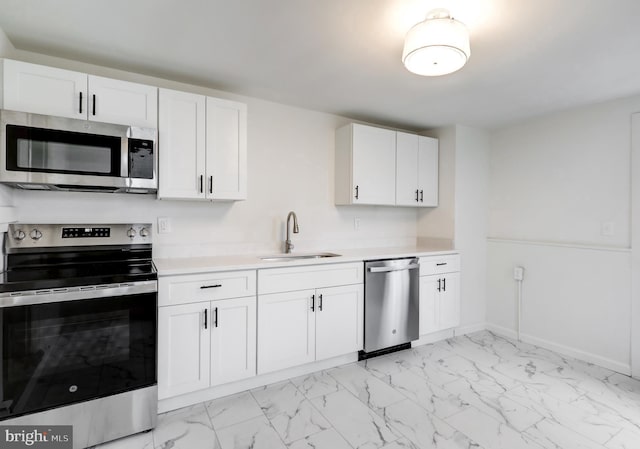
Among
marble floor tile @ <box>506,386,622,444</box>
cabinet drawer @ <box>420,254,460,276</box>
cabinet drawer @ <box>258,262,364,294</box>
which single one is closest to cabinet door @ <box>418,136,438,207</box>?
cabinet drawer @ <box>420,254,460,276</box>

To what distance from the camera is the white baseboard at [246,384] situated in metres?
2.16

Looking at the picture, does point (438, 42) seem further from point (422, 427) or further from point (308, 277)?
point (422, 427)

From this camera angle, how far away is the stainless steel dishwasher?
2865mm

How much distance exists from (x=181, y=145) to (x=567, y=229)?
136 inches

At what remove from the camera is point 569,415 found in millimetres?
2117

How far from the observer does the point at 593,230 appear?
9.72 ft

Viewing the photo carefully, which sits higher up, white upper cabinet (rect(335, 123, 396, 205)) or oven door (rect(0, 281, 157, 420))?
white upper cabinet (rect(335, 123, 396, 205))

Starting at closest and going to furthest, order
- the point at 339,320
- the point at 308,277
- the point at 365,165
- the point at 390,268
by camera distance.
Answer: the point at 308,277 < the point at 339,320 < the point at 390,268 < the point at 365,165

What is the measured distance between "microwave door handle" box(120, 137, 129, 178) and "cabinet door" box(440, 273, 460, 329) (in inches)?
115

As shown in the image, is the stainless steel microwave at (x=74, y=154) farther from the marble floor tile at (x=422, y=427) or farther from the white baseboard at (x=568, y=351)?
the white baseboard at (x=568, y=351)

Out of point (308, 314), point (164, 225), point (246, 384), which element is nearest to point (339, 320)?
point (308, 314)

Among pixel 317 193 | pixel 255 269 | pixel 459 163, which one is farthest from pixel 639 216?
pixel 255 269

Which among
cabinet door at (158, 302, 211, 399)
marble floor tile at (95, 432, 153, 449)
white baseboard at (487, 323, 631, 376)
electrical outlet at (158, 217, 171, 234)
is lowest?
marble floor tile at (95, 432, 153, 449)

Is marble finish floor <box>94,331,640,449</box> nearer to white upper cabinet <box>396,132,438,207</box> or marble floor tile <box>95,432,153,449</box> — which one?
marble floor tile <box>95,432,153,449</box>
